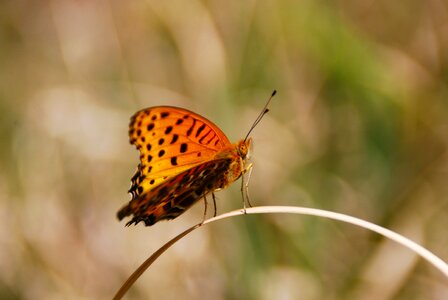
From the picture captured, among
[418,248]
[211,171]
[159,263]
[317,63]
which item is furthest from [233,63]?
[418,248]

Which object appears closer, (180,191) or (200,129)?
(180,191)

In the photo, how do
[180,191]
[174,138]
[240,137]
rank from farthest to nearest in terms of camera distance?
[240,137]
[174,138]
[180,191]

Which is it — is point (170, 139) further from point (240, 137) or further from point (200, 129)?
point (240, 137)

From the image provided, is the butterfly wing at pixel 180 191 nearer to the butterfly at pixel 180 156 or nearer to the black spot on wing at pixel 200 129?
the butterfly at pixel 180 156

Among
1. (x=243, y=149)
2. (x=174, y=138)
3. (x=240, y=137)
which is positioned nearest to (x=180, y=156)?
(x=174, y=138)

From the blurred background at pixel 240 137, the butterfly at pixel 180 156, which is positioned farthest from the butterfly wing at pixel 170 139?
the blurred background at pixel 240 137

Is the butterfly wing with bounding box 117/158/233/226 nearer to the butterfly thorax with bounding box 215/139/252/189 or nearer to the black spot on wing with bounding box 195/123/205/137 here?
the butterfly thorax with bounding box 215/139/252/189

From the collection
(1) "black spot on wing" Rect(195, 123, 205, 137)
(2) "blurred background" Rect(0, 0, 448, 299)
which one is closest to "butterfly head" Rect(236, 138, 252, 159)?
(1) "black spot on wing" Rect(195, 123, 205, 137)
